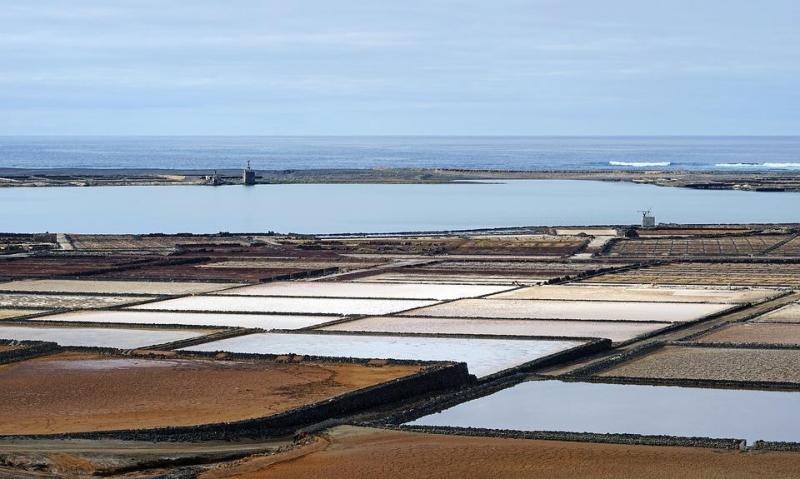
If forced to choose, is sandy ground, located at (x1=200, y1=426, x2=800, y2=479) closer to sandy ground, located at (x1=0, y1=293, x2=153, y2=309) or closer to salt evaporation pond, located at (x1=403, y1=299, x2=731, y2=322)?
salt evaporation pond, located at (x1=403, y1=299, x2=731, y2=322)

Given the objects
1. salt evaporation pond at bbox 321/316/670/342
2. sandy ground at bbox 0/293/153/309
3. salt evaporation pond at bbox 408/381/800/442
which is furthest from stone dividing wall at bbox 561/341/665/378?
sandy ground at bbox 0/293/153/309

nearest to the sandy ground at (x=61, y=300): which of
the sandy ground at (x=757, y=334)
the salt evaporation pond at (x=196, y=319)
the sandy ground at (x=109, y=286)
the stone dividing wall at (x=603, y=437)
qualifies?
the sandy ground at (x=109, y=286)

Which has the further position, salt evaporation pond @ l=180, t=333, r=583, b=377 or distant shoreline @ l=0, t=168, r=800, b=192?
distant shoreline @ l=0, t=168, r=800, b=192

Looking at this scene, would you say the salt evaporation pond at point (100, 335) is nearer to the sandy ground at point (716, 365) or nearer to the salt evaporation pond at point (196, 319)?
the salt evaporation pond at point (196, 319)

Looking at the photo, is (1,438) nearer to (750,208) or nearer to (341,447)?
(341,447)

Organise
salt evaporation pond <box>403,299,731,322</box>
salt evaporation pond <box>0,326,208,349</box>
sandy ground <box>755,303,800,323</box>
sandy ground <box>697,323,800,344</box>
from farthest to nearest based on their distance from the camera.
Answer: salt evaporation pond <box>403,299,731,322</box> < sandy ground <box>755,303,800,323</box> < salt evaporation pond <box>0,326,208,349</box> < sandy ground <box>697,323,800,344</box>

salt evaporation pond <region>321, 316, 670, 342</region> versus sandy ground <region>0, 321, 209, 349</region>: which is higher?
salt evaporation pond <region>321, 316, 670, 342</region>

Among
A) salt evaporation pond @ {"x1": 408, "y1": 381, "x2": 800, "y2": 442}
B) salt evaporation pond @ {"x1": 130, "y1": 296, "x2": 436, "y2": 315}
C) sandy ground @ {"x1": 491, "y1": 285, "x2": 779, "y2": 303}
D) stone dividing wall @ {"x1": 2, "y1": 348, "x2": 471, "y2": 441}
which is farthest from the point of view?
sandy ground @ {"x1": 491, "y1": 285, "x2": 779, "y2": 303}
